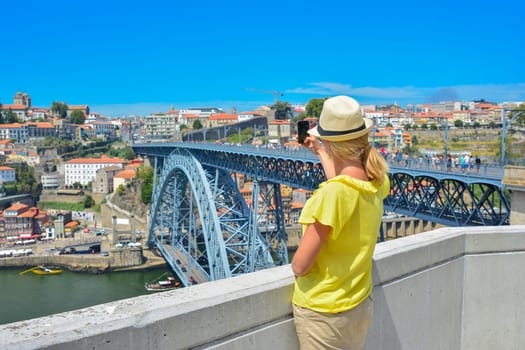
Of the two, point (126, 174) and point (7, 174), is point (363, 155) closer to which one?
point (126, 174)

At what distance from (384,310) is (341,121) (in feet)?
2.94

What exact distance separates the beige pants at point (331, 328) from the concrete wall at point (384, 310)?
0.27 feet

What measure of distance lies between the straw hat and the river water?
67.8 feet

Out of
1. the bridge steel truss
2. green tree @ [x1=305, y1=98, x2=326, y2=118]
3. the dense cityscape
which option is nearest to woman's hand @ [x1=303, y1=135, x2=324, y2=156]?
the bridge steel truss

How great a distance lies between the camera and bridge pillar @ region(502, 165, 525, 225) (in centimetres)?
723

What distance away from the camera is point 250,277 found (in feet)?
5.96

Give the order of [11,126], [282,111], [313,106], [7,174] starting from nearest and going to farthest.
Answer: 1. [7,174]
2. [313,106]
3. [282,111]
4. [11,126]

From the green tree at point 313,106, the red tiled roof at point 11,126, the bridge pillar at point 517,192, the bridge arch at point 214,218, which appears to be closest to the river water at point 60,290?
the bridge arch at point 214,218

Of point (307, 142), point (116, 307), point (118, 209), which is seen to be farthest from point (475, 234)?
point (118, 209)

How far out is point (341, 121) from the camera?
164cm

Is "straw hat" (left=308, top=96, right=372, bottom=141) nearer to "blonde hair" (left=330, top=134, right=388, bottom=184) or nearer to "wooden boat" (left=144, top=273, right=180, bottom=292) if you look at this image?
"blonde hair" (left=330, top=134, right=388, bottom=184)

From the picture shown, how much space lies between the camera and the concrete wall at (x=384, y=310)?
1.40 metres

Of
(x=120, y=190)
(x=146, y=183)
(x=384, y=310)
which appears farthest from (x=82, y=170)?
(x=384, y=310)

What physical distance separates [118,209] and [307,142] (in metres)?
39.1
